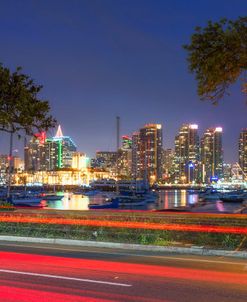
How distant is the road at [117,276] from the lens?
1105cm

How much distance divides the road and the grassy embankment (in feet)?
6.57

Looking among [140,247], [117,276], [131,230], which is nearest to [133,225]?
[131,230]

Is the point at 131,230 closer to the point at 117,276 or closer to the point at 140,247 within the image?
the point at 140,247

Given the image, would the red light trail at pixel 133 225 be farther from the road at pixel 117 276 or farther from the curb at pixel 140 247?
the road at pixel 117 276

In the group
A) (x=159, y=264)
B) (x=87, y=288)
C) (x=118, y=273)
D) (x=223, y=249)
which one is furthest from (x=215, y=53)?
(x=87, y=288)

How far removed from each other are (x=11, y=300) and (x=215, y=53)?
1278cm

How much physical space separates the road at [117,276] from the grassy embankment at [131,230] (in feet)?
6.57

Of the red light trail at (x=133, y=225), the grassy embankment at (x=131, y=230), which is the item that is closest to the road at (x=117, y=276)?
the grassy embankment at (x=131, y=230)

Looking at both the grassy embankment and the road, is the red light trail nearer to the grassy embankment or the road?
the grassy embankment

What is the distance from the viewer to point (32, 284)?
12.1m

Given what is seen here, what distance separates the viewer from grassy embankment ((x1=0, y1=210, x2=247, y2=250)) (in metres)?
20.0

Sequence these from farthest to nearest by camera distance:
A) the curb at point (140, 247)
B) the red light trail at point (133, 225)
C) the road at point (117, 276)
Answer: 1. the red light trail at point (133, 225)
2. the curb at point (140, 247)
3. the road at point (117, 276)

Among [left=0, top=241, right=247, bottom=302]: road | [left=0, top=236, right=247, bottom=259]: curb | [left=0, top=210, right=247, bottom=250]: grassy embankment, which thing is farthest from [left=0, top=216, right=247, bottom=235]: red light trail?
[left=0, top=241, right=247, bottom=302]: road

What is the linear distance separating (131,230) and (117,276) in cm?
910
